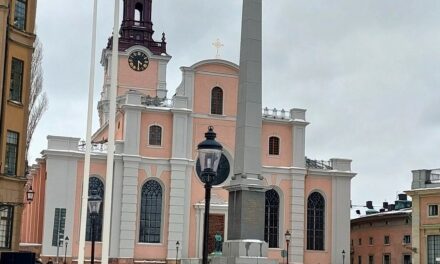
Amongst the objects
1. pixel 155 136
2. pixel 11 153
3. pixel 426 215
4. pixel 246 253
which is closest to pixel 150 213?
pixel 155 136

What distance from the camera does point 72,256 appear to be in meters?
47.2

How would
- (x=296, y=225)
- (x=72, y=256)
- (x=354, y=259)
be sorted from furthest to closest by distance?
(x=354, y=259)
(x=296, y=225)
(x=72, y=256)

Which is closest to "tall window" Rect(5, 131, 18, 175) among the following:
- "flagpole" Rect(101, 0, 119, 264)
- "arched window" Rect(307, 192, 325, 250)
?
"flagpole" Rect(101, 0, 119, 264)

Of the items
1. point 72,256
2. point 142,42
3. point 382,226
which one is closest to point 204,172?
point 72,256

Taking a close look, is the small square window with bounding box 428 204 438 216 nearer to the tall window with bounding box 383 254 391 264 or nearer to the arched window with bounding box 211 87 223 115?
the arched window with bounding box 211 87 223 115

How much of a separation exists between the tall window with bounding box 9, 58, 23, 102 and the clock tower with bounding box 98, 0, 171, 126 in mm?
32285

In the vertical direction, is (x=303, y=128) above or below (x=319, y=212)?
above

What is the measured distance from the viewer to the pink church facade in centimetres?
4772

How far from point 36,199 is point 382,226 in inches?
1087

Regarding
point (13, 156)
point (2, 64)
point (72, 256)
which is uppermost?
point (2, 64)

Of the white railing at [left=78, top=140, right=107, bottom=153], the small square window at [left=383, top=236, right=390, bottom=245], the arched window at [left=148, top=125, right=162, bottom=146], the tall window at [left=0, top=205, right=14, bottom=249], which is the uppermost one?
the arched window at [left=148, top=125, right=162, bottom=146]

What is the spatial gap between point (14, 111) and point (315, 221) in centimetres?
3136

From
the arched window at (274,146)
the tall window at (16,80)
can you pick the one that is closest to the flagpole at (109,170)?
the tall window at (16,80)

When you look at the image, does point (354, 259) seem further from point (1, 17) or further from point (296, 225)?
point (1, 17)
